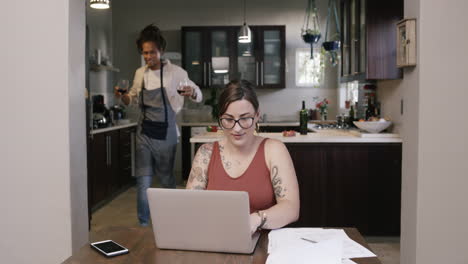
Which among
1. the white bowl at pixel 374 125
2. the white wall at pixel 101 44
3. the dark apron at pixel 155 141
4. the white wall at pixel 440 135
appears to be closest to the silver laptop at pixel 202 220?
the white wall at pixel 440 135

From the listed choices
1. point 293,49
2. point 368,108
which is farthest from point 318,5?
point 368,108

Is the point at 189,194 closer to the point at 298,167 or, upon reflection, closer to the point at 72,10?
the point at 72,10

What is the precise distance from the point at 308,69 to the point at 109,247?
21.8 ft

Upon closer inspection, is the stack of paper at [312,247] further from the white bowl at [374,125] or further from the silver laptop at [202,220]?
the white bowl at [374,125]

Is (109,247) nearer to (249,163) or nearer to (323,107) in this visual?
(249,163)

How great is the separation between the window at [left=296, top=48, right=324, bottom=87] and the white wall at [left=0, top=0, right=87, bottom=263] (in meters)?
5.52

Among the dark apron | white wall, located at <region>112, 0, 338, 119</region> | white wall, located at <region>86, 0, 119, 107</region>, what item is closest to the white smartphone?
the dark apron

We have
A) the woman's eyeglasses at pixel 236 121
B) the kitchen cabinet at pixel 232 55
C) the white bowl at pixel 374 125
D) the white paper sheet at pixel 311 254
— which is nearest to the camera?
the white paper sheet at pixel 311 254

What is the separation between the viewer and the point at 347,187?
4.31m

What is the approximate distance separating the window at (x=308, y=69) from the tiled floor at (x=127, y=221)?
10.2 ft

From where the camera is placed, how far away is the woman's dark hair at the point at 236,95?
216cm

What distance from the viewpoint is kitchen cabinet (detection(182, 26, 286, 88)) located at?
A: 758 cm

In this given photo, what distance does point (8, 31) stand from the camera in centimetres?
267

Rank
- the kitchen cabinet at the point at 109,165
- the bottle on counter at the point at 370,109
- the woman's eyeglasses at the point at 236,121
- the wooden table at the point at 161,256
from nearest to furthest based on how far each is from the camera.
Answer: the wooden table at the point at 161,256
the woman's eyeglasses at the point at 236,121
the bottle on counter at the point at 370,109
the kitchen cabinet at the point at 109,165
